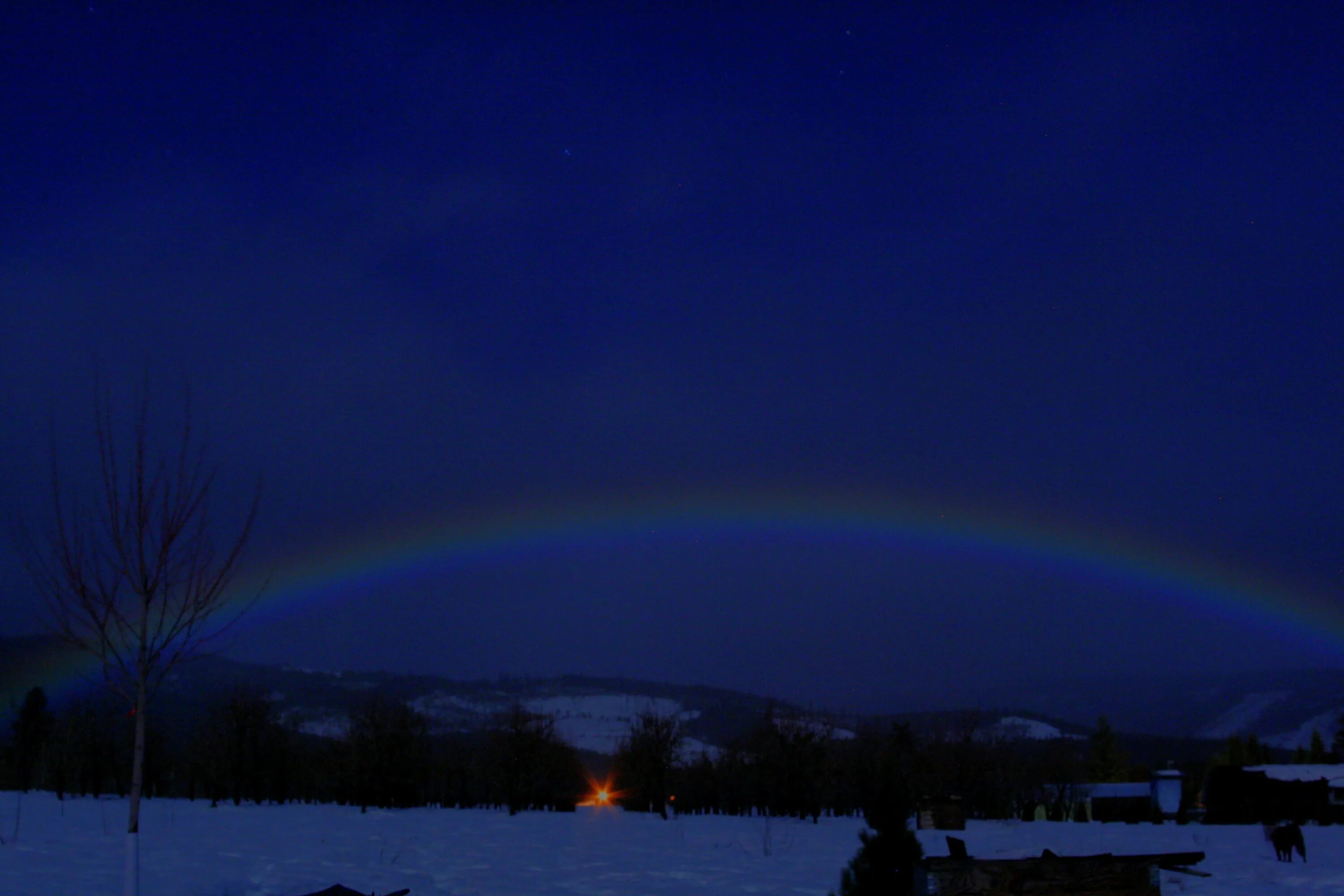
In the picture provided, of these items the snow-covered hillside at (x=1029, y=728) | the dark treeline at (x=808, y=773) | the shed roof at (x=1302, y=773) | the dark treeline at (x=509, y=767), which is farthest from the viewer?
the snow-covered hillside at (x=1029, y=728)

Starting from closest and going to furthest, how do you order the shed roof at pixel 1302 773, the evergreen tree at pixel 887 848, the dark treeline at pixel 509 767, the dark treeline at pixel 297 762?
the evergreen tree at pixel 887 848
the shed roof at pixel 1302 773
the dark treeline at pixel 509 767
the dark treeline at pixel 297 762

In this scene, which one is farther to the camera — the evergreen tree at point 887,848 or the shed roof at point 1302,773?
the shed roof at point 1302,773

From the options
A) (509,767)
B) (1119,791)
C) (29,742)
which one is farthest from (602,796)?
(29,742)

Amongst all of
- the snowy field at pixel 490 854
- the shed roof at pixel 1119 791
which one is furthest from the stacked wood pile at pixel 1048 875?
the shed roof at pixel 1119 791

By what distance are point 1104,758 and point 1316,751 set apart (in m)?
23.4

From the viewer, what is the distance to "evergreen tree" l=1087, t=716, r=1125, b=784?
108 m

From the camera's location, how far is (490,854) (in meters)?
24.4

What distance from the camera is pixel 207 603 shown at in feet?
39.1

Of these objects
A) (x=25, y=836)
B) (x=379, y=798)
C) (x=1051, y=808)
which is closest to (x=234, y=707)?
(x=379, y=798)

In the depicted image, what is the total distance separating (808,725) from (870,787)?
5865 centimetres

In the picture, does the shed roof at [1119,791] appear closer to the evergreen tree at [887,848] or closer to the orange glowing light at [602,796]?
the orange glowing light at [602,796]

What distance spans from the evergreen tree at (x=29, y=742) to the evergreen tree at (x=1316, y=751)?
115 meters

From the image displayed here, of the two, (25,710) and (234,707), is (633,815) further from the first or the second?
(25,710)

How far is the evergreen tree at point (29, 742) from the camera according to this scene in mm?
76688
